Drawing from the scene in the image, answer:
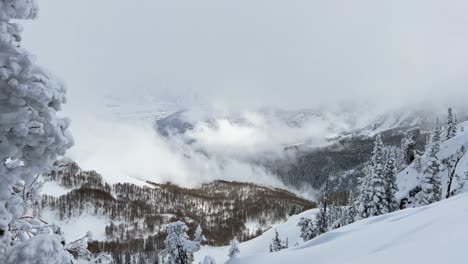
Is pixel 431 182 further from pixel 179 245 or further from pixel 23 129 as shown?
pixel 23 129

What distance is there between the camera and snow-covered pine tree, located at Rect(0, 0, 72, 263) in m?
4.80

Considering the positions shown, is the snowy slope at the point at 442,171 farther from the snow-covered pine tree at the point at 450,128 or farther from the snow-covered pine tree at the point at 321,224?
the snow-covered pine tree at the point at 321,224

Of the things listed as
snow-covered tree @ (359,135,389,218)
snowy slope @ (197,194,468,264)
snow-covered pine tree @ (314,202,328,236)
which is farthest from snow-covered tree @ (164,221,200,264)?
snow-covered pine tree @ (314,202,328,236)

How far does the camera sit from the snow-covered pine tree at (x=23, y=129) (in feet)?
15.8

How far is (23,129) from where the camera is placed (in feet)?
15.7

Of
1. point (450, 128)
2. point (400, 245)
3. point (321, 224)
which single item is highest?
point (450, 128)

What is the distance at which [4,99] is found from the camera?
496 centimetres

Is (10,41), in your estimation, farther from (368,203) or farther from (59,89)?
(368,203)

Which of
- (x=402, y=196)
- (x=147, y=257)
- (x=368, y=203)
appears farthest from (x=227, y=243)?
(x=368, y=203)

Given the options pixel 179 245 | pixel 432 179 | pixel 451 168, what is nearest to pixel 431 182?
pixel 432 179

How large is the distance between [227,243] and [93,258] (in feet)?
630

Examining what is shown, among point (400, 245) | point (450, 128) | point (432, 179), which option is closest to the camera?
point (400, 245)

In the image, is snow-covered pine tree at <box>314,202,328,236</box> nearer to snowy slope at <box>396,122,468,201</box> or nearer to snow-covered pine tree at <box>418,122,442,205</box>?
snow-covered pine tree at <box>418,122,442,205</box>

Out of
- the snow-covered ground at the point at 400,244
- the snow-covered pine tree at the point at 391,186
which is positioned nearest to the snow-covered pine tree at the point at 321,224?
the snow-covered pine tree at the point at 391,186
